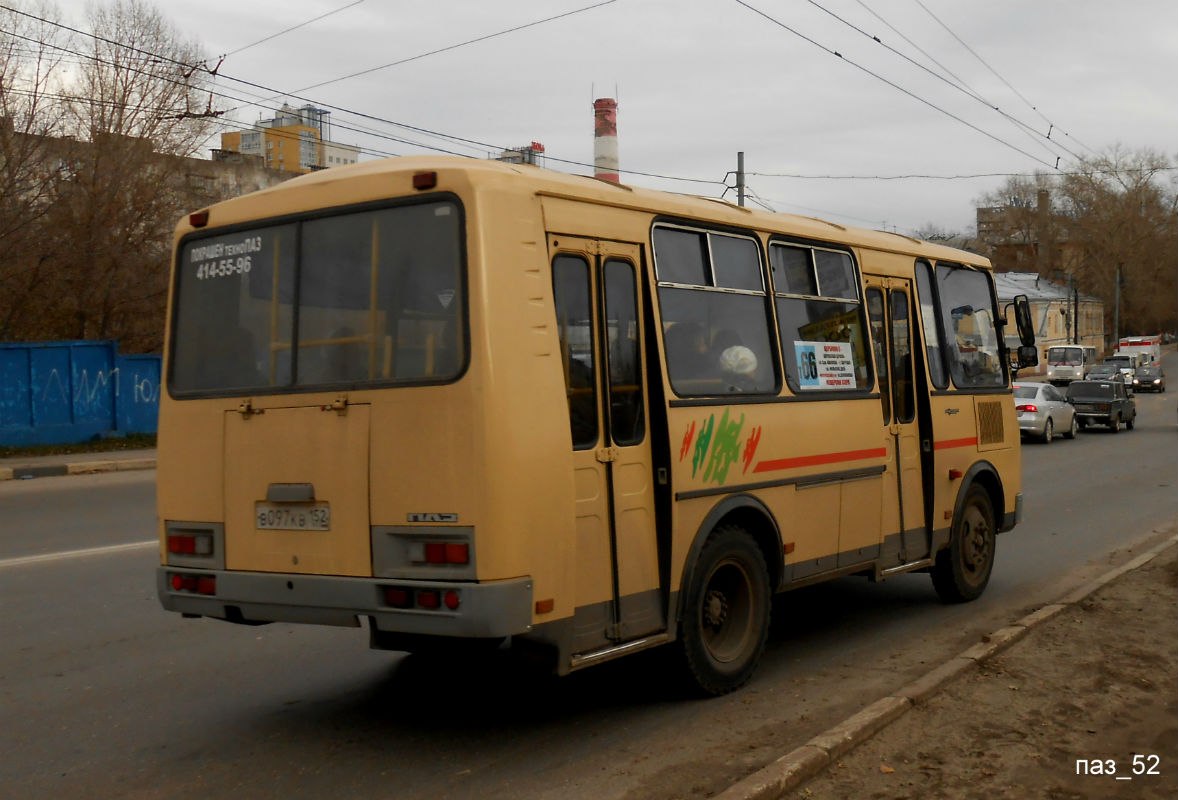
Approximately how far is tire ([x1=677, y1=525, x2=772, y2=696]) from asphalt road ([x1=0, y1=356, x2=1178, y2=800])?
6.9 inches

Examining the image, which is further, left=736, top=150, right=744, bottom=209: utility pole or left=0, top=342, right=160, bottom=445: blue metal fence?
left=736, top=150, right=744, bottom=209: utility pole

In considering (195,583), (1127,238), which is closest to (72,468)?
(195,583)

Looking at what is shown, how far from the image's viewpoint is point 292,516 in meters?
5.73

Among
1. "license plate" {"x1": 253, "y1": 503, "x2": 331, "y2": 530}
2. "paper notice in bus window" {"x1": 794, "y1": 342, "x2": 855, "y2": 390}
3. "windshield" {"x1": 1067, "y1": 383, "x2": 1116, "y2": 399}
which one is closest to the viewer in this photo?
"license plate" {"x1": 253, "y1": 503, "x2": 331, "y2": 530}

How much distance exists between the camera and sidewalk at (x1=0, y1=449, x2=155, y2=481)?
2092 cm

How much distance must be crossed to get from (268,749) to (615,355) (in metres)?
2.52

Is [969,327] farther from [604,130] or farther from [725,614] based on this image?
[604,130]

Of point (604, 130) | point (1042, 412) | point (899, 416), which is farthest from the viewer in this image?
point (604, 130)

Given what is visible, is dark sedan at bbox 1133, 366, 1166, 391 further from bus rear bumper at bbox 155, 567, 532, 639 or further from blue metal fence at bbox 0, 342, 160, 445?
bus rear bumper at bbox 155, 567, 532, 639

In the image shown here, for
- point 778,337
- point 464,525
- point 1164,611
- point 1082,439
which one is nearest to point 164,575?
point 464,525

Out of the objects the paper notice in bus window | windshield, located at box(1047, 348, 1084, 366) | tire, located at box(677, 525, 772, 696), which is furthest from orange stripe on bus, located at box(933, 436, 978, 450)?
windshield, located at box(1047, 348, 1084, 366)

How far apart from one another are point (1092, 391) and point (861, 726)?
32.6m

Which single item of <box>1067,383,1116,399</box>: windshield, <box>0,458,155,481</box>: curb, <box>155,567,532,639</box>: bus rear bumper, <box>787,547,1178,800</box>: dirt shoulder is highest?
<box>1067,383,1116,399</box>: windshield

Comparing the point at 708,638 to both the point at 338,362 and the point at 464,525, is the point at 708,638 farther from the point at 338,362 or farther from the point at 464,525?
the point at 338,362
